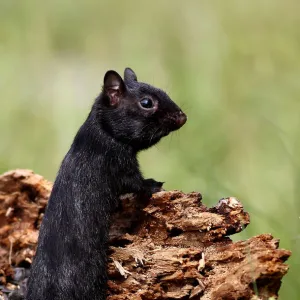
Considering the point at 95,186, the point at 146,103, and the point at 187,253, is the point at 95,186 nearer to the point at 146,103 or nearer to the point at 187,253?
the point at 146,103

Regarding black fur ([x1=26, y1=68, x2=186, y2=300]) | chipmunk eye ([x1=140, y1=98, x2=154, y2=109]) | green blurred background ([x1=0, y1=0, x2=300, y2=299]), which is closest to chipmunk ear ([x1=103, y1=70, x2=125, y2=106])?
black fur ([x1=26, y1=68, x2=186, y2=300])

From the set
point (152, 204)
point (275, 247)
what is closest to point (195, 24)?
point (152, 204)

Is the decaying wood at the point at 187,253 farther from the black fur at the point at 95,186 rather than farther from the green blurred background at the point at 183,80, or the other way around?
the green blurred background at the point at 183,80

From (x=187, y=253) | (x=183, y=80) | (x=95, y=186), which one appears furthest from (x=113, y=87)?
(x=183, y=80)

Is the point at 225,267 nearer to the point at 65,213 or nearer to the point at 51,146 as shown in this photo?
the point at 65,213

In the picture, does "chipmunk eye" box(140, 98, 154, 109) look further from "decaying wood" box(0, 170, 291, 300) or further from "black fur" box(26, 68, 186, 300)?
"decaying wood" box(0, 170, 291, 300)

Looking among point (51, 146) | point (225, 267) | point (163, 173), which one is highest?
point (51, 146)

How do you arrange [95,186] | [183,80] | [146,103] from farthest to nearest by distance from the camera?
[183,80], [146,103], [95,186]
